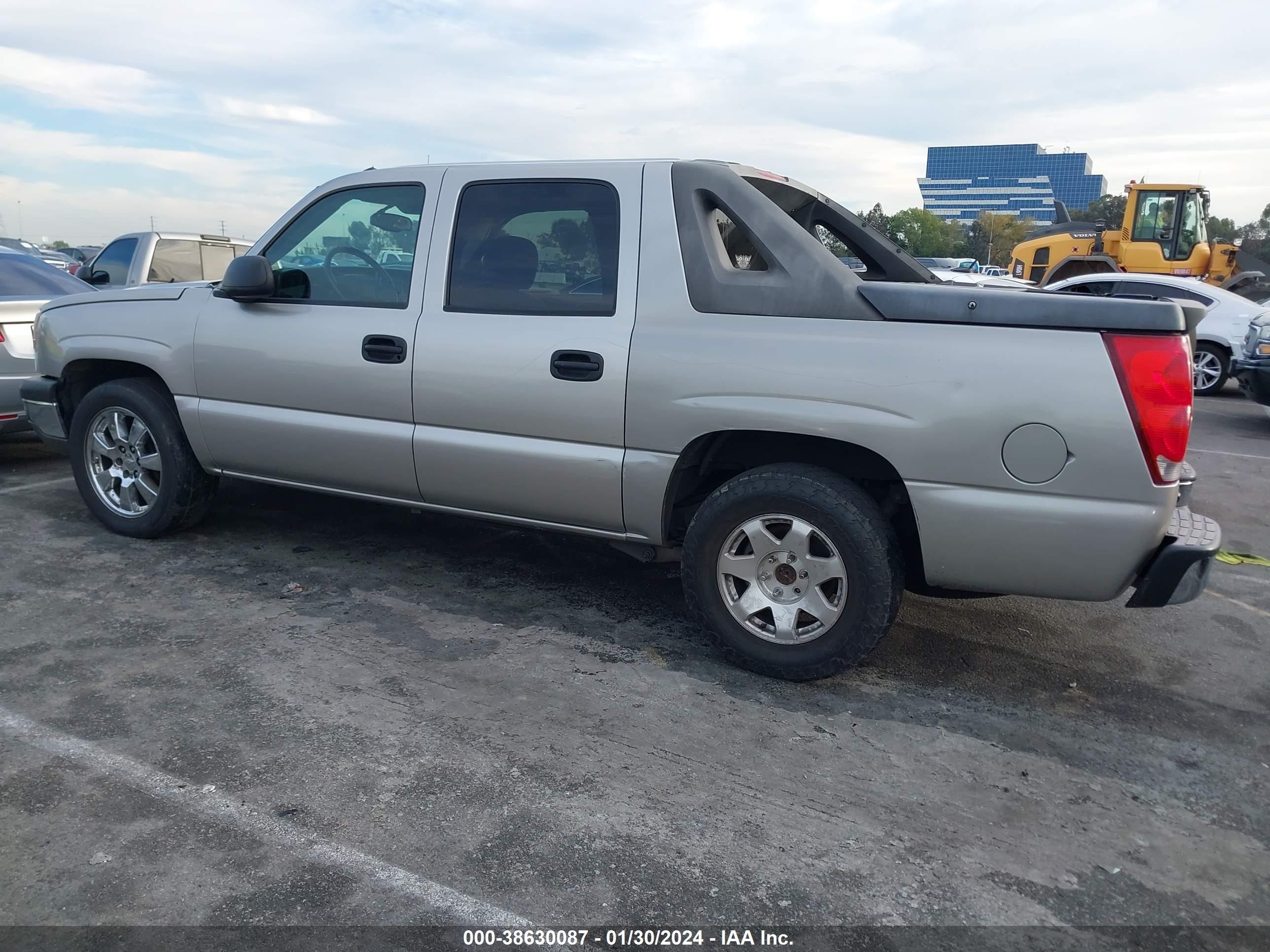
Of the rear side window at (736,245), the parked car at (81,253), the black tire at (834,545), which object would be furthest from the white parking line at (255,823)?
the parked car at (81,253)

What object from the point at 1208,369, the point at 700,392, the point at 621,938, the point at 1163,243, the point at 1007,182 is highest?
the point at 1007,182

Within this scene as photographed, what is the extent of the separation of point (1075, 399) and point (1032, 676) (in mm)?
1293

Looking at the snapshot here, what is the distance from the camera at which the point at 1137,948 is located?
7.68ft

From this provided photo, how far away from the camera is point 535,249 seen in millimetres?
4074

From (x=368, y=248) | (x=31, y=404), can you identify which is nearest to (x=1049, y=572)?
(x=368, y=248)

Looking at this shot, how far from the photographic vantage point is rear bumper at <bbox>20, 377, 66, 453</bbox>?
5328 mm

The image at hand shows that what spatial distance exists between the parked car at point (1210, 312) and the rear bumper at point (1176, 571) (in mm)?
9661

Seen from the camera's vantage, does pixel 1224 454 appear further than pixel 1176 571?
Yes

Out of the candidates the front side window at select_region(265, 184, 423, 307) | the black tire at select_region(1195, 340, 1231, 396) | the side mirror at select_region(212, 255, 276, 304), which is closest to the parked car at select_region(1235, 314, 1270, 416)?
the black tire at select_region(1195, 340, 1231, 396)

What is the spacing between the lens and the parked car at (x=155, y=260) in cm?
1013

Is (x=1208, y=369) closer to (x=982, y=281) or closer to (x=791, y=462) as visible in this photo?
(x=982, y=281)

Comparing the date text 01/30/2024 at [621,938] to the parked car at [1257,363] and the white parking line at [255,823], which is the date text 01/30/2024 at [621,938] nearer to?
the white parking line at [255,823]

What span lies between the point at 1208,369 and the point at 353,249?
12.1 meters

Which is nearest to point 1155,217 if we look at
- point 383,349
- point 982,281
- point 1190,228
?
point 1190,228
